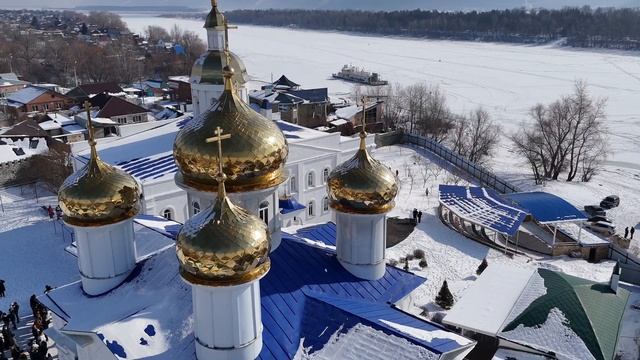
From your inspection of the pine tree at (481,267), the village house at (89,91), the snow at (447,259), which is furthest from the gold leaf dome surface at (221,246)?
the village house at (89,91)

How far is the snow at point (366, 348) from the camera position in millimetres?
6812

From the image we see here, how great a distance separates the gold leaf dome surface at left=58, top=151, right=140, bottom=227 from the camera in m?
7.94

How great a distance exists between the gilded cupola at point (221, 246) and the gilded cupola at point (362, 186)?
249 cm

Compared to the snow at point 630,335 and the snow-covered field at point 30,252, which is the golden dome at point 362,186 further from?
the snow-covered field at point 30,252

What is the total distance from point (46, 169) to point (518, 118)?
91.1 ft

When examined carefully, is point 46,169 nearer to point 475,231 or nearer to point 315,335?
point 475,231

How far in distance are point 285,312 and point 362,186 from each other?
2247 mm

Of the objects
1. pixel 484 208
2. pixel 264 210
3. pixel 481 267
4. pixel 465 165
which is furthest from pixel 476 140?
pixel 264 210

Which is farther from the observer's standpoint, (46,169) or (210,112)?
(46,169)

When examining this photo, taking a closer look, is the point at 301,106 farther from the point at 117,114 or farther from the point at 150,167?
the point at 150,167

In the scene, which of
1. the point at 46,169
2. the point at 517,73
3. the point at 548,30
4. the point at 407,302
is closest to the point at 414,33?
the point at 548,30

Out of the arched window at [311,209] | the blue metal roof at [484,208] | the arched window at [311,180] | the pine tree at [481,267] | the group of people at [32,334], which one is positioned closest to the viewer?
the group of people at [32,334]

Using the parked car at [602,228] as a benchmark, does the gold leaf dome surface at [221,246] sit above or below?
above

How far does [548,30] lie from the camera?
90.9 meters
